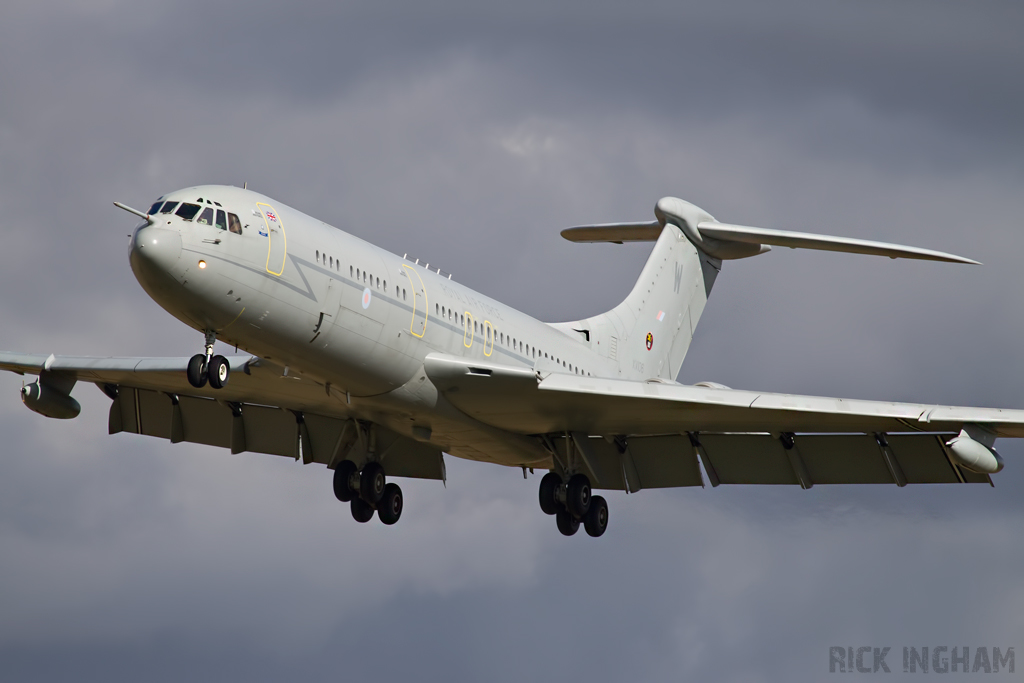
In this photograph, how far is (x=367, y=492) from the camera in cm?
2716

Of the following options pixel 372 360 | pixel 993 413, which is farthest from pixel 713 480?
pixel 372 360

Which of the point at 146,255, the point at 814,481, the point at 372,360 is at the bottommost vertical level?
the point at 814,481

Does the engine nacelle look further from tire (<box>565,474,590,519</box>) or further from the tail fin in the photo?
the tail fin

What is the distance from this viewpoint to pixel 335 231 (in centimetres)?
2259

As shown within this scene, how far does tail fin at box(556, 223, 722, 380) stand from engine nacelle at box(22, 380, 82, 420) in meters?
12.2

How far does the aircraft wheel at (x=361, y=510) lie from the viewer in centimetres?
2748

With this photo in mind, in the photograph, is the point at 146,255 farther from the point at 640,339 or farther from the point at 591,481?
the point at 640,339

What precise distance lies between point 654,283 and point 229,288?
15.6m

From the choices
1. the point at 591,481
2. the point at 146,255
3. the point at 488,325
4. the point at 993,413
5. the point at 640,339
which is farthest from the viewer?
the point at 640,339

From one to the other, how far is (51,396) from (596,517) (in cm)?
1222

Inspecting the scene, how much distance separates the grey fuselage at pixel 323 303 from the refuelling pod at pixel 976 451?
869cm

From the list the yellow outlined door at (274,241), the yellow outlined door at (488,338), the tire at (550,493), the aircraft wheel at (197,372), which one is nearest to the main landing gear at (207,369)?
the aircraft wheel at (197,372)

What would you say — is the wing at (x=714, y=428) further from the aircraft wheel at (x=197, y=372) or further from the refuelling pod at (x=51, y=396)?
the refuelling pod at (x=51, y=396)

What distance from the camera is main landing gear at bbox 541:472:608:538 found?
27.2m
